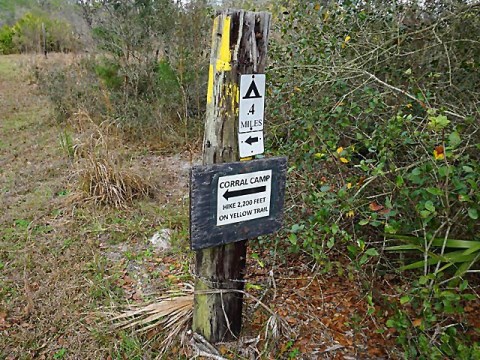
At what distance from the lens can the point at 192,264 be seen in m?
3.14

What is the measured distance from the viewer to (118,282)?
9.93ft

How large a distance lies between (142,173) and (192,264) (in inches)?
75.1

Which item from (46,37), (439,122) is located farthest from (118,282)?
(46,37)

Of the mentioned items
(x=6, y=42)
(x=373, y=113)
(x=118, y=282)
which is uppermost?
(x=6, y=42)

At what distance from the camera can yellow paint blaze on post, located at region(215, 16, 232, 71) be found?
1709 millimetres

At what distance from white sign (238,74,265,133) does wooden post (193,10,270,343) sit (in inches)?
0.9

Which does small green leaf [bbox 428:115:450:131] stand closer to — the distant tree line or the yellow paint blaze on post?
the yellow paint blaze on post

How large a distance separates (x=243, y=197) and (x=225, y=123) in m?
0.35

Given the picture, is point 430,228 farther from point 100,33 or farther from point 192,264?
point 100,33

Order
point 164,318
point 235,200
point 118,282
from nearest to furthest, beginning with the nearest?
point 235,200 → point 164,318 → point 118,282

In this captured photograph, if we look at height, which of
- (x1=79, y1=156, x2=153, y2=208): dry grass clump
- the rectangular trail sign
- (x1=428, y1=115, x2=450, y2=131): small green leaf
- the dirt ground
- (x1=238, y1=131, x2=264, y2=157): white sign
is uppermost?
(x1=428, y1=115, x2=450, y2=131): small green leaf

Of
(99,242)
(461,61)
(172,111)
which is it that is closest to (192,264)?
(99,242)

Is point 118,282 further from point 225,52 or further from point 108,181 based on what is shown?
point 225,52

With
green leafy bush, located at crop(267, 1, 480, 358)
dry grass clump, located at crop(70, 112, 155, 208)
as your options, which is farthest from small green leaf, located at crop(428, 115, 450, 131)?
dry grass clump, located at crop(70, 112, 155, 208)
